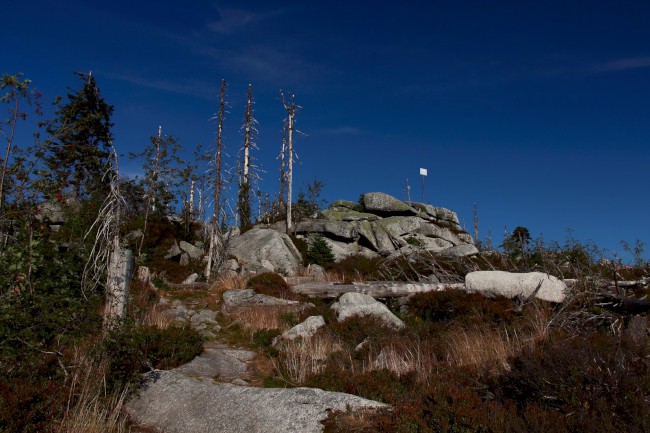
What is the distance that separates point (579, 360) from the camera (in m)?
5.07

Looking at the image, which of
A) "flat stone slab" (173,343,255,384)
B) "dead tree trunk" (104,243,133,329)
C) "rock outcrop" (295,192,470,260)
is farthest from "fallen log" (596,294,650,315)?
"rock outcrop" (295,192,470,260)

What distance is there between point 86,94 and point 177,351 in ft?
95.6

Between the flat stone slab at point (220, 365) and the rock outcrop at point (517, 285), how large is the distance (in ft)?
21.4

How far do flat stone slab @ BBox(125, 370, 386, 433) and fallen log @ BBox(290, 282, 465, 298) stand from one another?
863 centimetres

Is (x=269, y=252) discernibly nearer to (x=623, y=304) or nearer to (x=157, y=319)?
(x=157, y=319)

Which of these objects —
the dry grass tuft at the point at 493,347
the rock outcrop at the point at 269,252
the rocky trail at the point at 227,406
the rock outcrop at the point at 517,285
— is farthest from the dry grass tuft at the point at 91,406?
the rock outcrop at the point at 269,252

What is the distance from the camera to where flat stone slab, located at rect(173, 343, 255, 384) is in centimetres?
812

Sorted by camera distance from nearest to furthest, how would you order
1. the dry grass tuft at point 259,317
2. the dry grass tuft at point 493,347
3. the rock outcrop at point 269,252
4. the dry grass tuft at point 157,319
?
1. the dry grass tuft at point 493,347
2. the dry grass tuft at point 157,319
3. the dry grass tuft at point 259,317
4. the rock outcrop at point 269,252

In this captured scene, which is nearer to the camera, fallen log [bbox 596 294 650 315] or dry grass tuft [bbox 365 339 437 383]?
dry grass tuft [bbox 365 339 437 383]

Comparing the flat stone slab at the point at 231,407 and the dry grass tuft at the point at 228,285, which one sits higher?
the dry grass tuft at the point at 228,285

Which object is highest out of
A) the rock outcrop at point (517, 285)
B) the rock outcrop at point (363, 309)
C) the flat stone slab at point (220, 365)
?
the rock outcrop at point (517, 285)

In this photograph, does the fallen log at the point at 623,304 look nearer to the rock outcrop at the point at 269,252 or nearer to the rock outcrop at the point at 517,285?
the rock outcrop at the point at 517,285

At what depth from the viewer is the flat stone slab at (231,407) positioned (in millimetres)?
5051

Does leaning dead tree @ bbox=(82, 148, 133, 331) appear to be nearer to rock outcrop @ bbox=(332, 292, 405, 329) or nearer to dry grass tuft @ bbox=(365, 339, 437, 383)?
dry grass tuft @ bbox=(365, 339, 437, 383)
